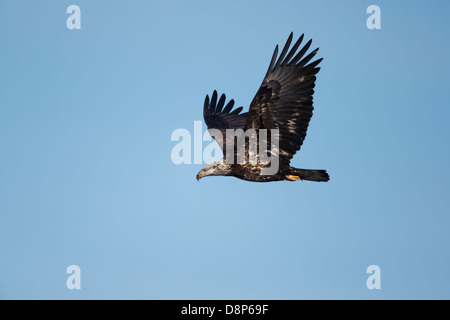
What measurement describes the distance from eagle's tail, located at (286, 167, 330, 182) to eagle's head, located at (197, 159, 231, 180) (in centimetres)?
145

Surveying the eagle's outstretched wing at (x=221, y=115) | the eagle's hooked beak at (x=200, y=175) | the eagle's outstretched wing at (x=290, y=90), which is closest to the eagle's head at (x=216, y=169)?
the eagle's hooked beak at (x=200, y=175)

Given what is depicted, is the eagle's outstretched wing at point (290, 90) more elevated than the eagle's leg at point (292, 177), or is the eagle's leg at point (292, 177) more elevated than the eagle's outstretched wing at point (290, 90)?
the eagle's outstretched wing at point (290, 90)

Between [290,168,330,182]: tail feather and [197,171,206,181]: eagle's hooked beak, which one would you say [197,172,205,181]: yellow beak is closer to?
[197,171,206,181]: eagle's hooked beak

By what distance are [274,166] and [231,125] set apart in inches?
123

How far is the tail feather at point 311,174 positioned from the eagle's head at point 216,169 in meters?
1.50

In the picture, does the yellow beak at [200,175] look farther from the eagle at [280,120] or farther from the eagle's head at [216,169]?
the eagle at [280,120]

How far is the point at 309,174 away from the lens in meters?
13.7

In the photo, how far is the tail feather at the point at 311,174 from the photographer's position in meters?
13.6

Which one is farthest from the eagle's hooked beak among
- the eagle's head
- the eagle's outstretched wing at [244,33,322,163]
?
the eagle's outstretched wing at [244,33,322,163]

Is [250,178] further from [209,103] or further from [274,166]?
[209,103]

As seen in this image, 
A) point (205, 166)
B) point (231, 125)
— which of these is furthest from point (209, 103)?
point (205, 166)

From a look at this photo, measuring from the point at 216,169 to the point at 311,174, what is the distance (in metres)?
2.16

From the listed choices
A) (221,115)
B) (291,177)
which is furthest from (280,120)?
(221,115)

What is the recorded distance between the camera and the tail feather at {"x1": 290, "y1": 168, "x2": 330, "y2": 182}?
44.8 feet
